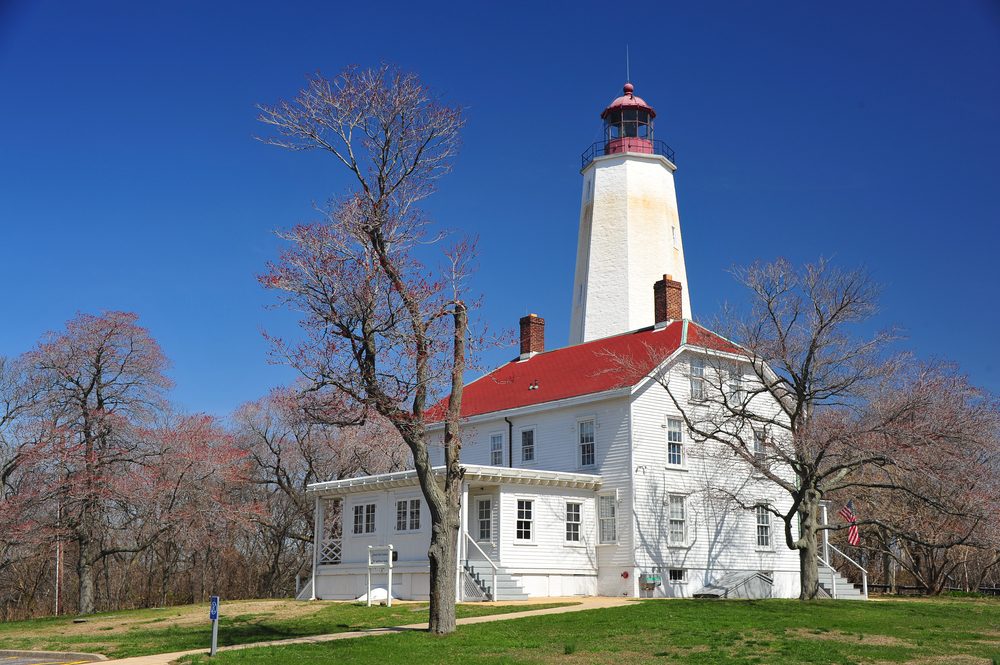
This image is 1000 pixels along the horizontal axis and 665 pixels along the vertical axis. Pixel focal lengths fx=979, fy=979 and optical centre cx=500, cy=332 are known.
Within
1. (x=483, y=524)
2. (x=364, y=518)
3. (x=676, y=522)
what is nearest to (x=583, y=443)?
(x=676, y=522)

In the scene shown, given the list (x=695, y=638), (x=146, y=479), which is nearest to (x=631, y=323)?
(x=146, y=479)

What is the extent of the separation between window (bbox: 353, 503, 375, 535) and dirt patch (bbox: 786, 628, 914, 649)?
51.5 feet

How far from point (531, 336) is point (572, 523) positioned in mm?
10166

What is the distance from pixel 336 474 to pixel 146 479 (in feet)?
38.0

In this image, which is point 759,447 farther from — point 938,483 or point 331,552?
point 331,552

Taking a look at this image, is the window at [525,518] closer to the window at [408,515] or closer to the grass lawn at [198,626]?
the window at [408,515]

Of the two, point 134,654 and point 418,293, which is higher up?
point 418,293

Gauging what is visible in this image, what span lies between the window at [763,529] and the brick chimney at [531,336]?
10.4 m

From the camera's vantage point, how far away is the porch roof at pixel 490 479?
87.5 ft

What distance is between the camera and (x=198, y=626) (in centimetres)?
2200

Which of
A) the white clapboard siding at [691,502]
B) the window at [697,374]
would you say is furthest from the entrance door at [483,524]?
the window at [697,374]

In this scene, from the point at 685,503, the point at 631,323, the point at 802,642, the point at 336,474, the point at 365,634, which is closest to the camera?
the point at 802,642

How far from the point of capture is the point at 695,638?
16406 mm

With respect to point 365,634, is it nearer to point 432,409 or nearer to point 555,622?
point 555,622
